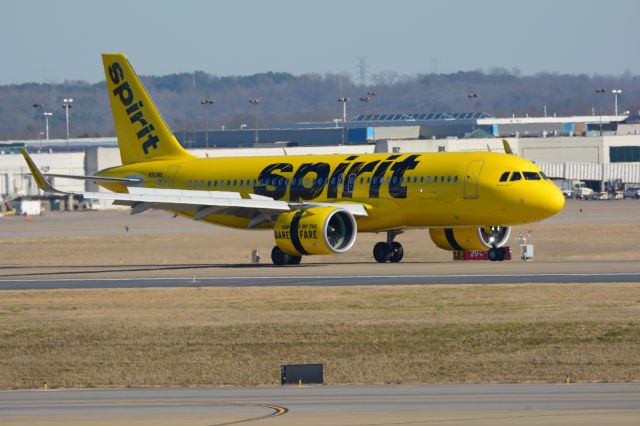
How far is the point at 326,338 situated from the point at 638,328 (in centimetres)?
791

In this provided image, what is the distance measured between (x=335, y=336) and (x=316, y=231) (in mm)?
17741

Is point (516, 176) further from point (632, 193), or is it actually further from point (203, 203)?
point (632, 193)

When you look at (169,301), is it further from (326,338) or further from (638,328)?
(638,328)

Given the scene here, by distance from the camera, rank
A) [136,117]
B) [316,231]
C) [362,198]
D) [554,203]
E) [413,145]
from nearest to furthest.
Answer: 1. [554,203]
2. [316,231]
3. [362,198]
4. [136,117]
5. [413,145]

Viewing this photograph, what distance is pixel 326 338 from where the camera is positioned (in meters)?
34.1

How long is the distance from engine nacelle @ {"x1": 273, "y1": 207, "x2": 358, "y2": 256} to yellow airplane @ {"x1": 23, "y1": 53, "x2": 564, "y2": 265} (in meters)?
0.04

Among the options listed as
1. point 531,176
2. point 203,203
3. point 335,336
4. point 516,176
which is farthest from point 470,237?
point 335,336

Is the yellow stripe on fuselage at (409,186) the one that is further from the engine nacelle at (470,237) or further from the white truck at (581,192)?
the white truck at (581,192)

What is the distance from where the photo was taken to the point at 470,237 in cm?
5531

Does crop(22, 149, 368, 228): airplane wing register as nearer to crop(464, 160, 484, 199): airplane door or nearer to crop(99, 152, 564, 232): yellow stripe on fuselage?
crop(99, 152, 564, 232): yellow stripe on fuselage

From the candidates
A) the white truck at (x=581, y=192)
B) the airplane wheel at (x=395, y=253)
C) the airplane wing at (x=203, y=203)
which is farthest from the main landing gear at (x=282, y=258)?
the white truck at (x=581, y=192)

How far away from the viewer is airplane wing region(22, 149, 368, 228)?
2095 inches

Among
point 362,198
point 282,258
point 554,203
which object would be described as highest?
point 362,198

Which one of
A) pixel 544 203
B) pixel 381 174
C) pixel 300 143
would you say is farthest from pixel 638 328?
pixel 300 143
